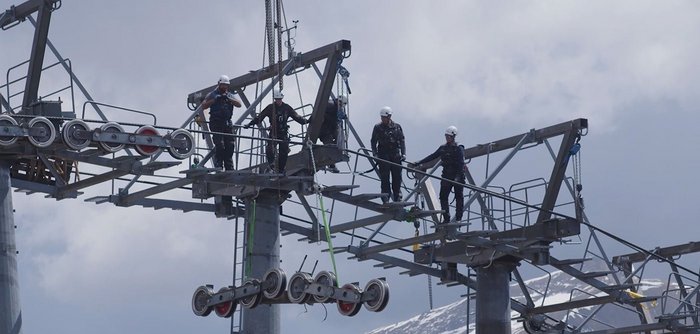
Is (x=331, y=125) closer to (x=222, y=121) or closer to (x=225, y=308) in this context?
(x=222, y=121)

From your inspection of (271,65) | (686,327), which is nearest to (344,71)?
(271,65)

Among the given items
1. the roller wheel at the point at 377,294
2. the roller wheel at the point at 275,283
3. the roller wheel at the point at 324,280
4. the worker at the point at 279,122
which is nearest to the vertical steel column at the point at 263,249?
the worker at the point at 279,122

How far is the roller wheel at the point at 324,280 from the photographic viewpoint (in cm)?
3384

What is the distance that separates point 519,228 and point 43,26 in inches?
662

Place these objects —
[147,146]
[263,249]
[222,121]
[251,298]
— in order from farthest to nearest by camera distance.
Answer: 1. [263,249]
2. [222,121]
3. [147,146]
4. [251,298]

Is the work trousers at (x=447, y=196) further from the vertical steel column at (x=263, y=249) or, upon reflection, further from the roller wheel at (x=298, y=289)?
the roller wheel at (x=298, y=289)

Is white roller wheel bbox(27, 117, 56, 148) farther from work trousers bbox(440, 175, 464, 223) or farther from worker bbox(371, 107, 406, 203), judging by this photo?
work trousers bbox(440, 175, 464, 223)

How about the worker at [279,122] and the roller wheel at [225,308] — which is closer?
the roller wheel at [225,308]

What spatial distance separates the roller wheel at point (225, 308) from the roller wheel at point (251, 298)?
1.81 ft

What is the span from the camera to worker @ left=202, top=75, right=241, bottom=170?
38.2 meters

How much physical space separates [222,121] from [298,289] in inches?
237

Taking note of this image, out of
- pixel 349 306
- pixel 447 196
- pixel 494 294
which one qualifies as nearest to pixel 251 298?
pixel 349 306

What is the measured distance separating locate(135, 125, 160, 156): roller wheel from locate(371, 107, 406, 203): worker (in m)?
7.56

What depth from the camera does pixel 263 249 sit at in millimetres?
40344
